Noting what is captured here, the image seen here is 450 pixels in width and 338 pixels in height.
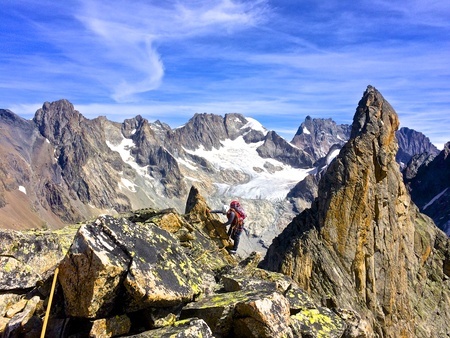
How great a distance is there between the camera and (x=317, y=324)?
41.4 ft

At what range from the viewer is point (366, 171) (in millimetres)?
48094

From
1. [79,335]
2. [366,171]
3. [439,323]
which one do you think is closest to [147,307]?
[79,335]

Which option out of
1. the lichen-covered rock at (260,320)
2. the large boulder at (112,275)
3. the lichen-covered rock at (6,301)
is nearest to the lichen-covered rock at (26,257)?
the lichen-covered rock at (6,301)

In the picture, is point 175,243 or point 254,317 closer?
point 254,317

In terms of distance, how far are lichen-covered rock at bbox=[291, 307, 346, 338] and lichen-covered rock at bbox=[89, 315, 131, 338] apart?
481 centimetres

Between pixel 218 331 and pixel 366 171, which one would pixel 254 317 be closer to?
pixel 218 331

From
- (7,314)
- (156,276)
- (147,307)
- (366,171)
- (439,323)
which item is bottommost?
(439,323)

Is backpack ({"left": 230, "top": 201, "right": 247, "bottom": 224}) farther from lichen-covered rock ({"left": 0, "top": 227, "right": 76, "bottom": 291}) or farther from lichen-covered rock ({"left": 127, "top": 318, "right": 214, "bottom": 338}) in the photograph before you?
lichen-covered rock ({"left": 127, "top": 318, "right": 214, "bottom": 338})

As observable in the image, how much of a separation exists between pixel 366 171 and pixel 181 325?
139 ft

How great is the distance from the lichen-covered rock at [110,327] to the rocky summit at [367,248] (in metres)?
33.8

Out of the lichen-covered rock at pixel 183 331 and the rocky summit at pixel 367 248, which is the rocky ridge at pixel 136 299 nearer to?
the lichen-covered rock at pixel 183 331

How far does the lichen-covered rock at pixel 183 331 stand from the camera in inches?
367

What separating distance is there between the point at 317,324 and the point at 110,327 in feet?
21.3

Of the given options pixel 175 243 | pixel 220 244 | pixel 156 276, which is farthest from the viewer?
pixel 220 244
